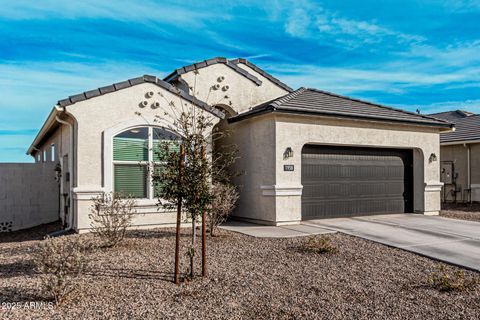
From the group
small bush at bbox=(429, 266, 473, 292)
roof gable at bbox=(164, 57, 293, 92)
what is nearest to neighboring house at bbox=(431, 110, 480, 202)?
roof gable at bbox=(164, 57, 293, 92)

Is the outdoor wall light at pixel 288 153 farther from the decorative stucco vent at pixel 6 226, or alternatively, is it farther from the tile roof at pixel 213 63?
the decorative stucco vent at pixel 6 226

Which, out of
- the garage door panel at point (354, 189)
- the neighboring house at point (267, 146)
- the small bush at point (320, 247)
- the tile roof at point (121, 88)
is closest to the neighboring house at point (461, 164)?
the neighboring house at point (267, 146)

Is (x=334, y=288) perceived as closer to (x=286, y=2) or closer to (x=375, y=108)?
(x=286, y=2)

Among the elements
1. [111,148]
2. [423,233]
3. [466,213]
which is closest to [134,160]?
[111,148]

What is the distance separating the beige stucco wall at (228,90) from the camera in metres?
14.7

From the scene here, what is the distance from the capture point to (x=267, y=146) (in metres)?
12.3

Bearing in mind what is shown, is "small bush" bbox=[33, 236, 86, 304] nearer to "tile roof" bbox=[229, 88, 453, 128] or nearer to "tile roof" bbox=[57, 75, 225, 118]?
"tile roof" bbox=[57, 75, 225, 118]

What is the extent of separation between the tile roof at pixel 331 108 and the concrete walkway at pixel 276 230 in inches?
133

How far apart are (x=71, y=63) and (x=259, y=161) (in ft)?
Result: 20.5

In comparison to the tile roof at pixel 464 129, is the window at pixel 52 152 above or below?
below

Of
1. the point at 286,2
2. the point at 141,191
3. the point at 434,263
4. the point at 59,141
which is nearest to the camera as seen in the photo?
the point at 434,263

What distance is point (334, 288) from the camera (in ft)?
20.1

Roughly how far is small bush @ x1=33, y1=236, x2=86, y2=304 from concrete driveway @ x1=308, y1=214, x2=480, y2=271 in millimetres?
6606

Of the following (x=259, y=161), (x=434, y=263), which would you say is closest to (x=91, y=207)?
(x=259, y=161)
